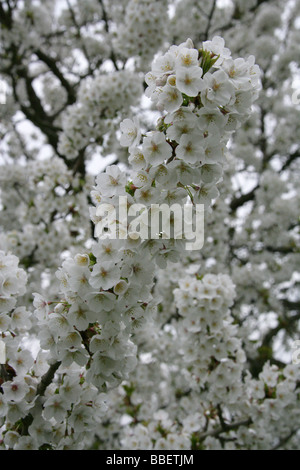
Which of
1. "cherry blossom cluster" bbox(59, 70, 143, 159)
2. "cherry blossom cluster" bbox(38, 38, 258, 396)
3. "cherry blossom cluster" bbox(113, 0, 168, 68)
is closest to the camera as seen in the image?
"cherry blossom cluster" bbox(38, 38, 258, 396)

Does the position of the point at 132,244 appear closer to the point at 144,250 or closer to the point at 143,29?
the point at 144,250

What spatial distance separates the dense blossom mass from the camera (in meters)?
1.66

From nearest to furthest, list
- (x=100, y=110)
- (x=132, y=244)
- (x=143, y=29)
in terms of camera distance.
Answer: (x=132, y=244) < (x=100, y=110) < (x=143, y=29)

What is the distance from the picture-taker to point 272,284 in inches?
303

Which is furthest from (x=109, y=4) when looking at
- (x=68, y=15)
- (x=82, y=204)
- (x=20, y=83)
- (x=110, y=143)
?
(x=82, y=204)

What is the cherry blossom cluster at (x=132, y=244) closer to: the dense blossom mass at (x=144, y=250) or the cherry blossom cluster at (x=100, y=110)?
the dense blossom mass at (x=144, y=250)

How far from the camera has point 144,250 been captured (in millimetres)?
1666

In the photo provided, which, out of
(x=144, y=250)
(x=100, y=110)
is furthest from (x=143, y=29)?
(x=144, y=250)

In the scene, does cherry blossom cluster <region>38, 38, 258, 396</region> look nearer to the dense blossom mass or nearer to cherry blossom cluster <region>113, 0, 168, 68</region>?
the dense blossom mass

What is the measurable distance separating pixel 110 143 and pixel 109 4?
455cm

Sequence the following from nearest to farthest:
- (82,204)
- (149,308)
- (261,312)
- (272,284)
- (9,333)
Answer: (149,308), (9,333), (82,204), (261,312), (272,284)

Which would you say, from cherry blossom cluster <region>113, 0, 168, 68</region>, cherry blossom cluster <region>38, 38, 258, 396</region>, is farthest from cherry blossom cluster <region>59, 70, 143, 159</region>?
cherry blossom cluster <region>38, 38, 258, 396</region>

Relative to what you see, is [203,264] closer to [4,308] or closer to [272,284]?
[272,284]

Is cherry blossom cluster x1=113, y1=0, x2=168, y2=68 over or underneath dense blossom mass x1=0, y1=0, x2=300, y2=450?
over
